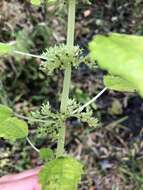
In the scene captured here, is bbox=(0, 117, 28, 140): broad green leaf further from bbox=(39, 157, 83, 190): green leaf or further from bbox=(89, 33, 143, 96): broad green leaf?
bbox=(89, 33, 143, 96): broad green leaf

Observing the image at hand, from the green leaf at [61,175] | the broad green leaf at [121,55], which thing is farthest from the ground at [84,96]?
the broad green leaf at [121,55]

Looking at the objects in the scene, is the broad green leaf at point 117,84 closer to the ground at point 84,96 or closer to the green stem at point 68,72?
the green stem at point 68,72

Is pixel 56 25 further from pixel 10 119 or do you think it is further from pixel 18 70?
pixel 10 119

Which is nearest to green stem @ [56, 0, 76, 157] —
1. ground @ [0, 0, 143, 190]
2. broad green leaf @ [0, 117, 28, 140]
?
broad green leaf @ [0, 117, 28, 140]

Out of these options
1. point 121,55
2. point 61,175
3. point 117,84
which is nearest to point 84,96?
point 117,84

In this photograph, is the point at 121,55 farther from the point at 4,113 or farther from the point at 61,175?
the point at 4,113

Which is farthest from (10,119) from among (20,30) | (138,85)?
(20,30)
